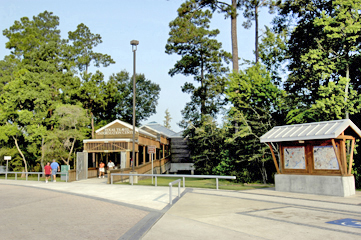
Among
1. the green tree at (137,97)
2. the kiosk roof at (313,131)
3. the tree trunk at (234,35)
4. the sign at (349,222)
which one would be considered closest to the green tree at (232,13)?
the tree trunk at (234,35)

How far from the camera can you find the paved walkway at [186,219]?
6.78 m

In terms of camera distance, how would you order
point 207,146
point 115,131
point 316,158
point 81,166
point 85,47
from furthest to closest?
point 85,47 < point 115,131 < point 207,146 < point 81,166 < point 316,158

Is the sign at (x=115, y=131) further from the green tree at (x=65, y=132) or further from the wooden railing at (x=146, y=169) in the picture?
the wooden railing at (x=146, y=169)

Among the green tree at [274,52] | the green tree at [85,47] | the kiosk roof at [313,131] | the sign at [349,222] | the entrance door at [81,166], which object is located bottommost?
the sign at [349,222]

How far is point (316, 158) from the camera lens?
46.3 ft

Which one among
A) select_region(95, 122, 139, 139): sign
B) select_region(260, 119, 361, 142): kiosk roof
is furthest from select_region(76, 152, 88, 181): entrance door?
select_region(260, 119, 361, 142): kiosk roof

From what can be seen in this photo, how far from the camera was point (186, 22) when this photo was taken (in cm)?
2597

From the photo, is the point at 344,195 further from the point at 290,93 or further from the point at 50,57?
the point at 50,57

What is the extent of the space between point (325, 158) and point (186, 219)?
827 cm

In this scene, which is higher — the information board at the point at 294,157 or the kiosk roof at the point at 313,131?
the kiosk roof at the point at 313,131

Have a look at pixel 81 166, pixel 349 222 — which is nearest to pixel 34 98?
pixel 81 166

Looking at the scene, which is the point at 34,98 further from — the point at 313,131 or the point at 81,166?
the point at 313,131

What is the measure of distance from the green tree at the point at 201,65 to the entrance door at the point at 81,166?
37.5 ft

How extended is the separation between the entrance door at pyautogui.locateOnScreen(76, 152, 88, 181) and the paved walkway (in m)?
14.4
